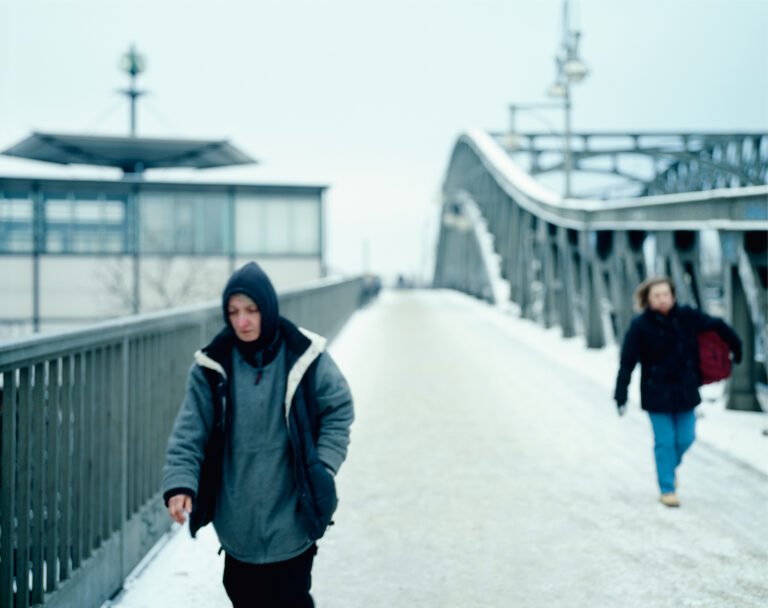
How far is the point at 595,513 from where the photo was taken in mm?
5906

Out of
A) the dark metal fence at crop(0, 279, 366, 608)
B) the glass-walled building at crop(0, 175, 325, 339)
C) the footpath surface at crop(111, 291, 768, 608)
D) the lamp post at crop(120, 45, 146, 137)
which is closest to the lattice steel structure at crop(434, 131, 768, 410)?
the footpath surface at crop(111, 291, 768, 608)

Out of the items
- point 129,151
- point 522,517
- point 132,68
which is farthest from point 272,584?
point 132,68

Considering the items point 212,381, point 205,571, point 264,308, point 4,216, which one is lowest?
point 205,571

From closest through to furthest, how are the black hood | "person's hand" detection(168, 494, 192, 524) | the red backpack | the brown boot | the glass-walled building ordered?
"person's hand" detection(168, 494, 192, 524)
the black hood
the brown boot
the red backpack
the glass-walled building

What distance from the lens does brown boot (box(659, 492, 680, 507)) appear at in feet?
19.8

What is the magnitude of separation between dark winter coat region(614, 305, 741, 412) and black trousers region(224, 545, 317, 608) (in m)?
3.42

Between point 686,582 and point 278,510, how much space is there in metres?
2.33

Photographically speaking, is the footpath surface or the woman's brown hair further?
the woman's brown hair

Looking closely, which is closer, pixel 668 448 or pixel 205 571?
pixel 205 571

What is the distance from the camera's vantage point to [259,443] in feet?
10.6

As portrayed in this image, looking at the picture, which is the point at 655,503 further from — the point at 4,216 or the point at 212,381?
the point at 4,216

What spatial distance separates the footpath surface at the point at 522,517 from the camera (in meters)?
4.53

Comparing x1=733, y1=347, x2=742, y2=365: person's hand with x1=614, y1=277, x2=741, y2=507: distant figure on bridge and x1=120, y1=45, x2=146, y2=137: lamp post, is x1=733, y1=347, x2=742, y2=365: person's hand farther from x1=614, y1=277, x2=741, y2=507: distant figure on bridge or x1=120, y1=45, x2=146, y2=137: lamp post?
x1=120, y1=45, x2=146, y2=137: lamp post

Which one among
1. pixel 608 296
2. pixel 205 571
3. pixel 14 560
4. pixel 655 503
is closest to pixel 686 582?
pixel 655 503
